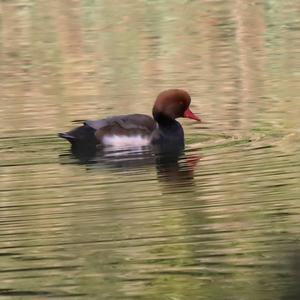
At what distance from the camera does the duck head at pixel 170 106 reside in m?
11.9

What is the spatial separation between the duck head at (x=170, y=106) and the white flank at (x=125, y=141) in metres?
0.47

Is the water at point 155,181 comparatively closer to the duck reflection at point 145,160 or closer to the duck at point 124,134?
the duck reflection at point 145,160

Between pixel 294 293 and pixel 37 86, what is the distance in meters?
12.0

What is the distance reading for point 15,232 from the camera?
779 centimetres

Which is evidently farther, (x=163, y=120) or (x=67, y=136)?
(x=163, y=120)

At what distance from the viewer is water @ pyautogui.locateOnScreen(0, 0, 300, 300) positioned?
20.9 ft

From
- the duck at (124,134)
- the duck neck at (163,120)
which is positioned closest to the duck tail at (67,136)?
the duck at (124,134)

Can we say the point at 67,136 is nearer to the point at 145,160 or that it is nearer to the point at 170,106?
the point at 145,160

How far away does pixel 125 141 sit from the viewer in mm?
11398

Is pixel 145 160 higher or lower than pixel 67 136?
lower

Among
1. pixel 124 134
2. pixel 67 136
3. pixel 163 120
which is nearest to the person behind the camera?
pixel 67 136

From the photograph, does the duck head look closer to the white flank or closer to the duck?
the duck

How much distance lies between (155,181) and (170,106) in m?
2.45

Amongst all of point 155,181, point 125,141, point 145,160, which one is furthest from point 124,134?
point 155,181
